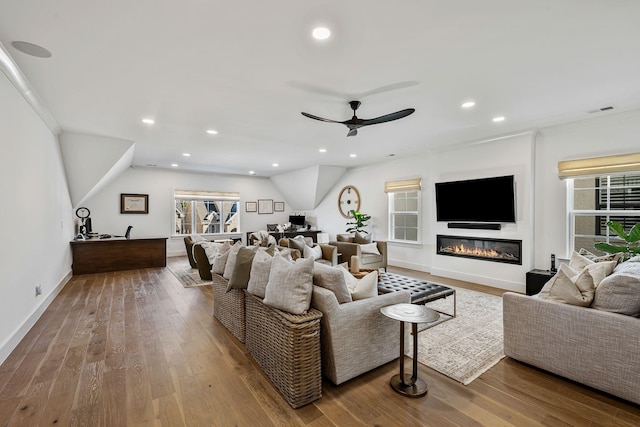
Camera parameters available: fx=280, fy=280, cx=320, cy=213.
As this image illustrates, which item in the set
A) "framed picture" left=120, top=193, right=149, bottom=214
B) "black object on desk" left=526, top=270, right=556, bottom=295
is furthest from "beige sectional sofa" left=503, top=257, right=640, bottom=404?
"framed picture" left=120, top=193, right=149, bottom=214

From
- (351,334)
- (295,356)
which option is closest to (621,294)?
(351,334)

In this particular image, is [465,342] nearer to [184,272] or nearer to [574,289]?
[574,289]

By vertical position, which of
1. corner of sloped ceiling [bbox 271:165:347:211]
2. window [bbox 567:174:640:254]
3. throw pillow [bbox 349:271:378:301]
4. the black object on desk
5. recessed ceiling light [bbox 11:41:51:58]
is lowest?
the black object on desk

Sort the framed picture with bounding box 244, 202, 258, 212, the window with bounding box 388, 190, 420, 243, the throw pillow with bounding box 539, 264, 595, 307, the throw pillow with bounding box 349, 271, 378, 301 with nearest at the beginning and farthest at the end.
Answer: the throw pillow with bounding box 539, 264, 595, 307 → the throw pillow with bounding box 349, 271, 378, 301 → the window with bounding box 388, 190, 420, 243 → the framed picture with bounding box 244, 202, 258, 212

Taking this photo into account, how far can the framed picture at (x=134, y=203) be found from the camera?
24.8 ft

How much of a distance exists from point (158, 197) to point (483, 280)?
8350 millimetres

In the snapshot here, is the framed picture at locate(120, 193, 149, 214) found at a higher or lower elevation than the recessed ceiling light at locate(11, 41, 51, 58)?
lower

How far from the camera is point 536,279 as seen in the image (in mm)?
4121

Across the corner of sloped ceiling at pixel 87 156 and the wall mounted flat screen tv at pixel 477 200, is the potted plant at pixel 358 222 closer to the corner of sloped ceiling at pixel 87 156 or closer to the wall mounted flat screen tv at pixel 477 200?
the wall mounted flat screen tv at pixel 477 200

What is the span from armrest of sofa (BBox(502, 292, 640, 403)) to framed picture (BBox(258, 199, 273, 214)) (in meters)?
8.28

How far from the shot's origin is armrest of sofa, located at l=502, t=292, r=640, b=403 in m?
1.90

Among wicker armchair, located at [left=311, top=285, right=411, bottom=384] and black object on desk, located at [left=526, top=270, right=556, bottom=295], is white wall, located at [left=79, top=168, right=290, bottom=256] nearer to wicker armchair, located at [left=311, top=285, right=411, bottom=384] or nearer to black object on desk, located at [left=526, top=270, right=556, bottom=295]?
wicker armchair, located at [left=311, top=285, right=411, bottom=384]

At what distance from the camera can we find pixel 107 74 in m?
2.67

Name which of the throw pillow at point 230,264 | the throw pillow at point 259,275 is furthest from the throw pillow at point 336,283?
the throw pillow at point 230,264
